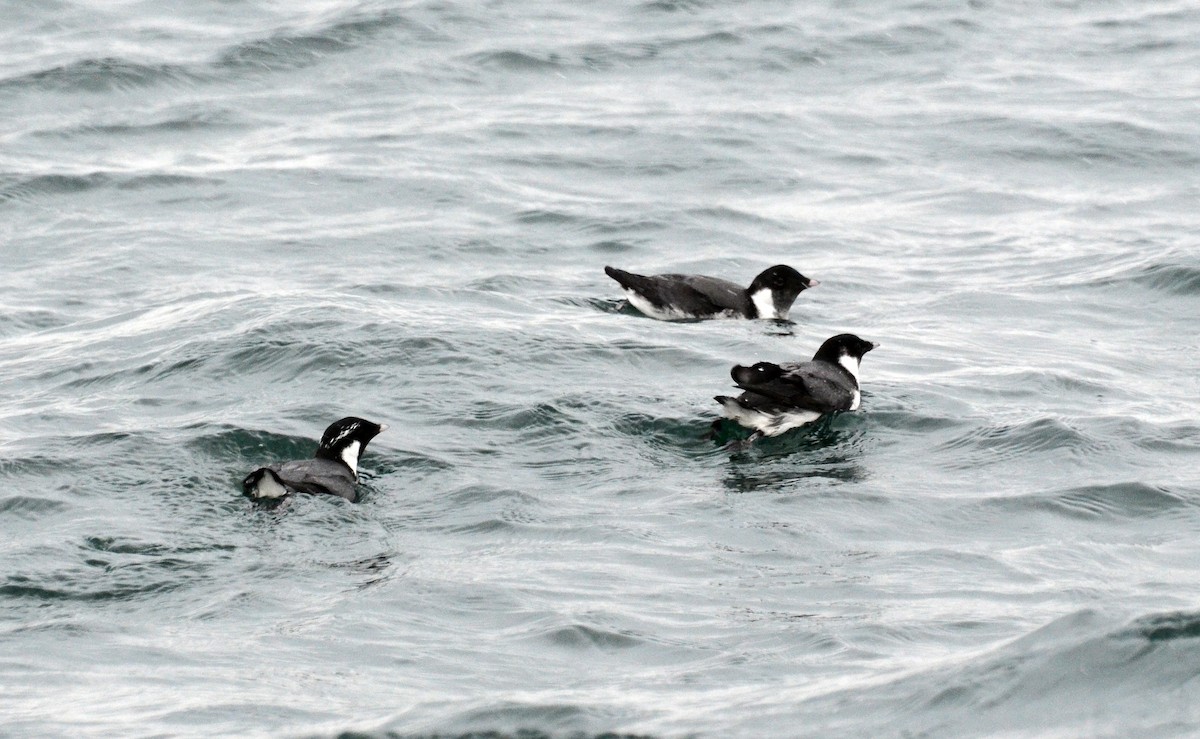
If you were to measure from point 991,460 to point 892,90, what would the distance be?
12695 mm

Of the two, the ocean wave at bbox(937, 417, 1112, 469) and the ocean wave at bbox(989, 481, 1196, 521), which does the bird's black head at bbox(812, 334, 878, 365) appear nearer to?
the ocean wave at bbox(937, 417, 1112, 469)

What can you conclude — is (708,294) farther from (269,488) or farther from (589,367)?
(269,488)

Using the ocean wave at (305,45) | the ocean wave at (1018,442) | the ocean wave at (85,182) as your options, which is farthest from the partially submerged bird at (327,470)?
the ocean wave at (305,45)

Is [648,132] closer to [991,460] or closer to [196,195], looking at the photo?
[196,195]

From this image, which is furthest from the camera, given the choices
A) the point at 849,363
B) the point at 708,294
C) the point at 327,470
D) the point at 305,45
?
the point at 305,45

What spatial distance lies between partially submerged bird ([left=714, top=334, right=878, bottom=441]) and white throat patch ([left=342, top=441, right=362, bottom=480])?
2.53m

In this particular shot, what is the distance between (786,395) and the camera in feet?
40.0

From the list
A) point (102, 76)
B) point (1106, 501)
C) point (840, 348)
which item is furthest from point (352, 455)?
point (102, 76)

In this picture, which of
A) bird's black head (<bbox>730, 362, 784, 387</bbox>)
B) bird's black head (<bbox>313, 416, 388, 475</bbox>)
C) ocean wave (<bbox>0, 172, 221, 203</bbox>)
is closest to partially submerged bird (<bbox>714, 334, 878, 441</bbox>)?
bird's black head (<bbox>730, 362, 784, 387</bbox>)

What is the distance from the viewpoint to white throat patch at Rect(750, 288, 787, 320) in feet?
51.0

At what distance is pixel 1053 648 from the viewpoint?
7449mm

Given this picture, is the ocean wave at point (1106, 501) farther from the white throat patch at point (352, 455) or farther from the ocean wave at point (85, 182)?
the ocean wave at point (85, 182)

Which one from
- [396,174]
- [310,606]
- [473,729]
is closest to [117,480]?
[310,606]

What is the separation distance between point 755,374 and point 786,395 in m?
0.27
